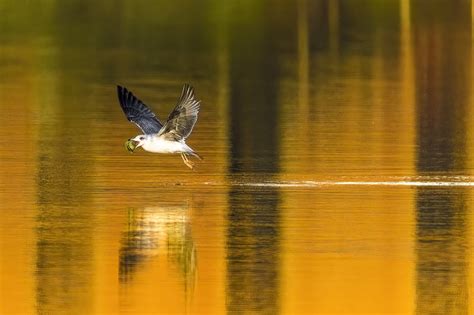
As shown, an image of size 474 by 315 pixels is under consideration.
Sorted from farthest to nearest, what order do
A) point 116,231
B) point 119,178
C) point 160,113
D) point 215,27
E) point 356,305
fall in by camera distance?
1. point 215,27
2. point 160,113
3. point 119,178
4. point 116,231
5. point 356,305

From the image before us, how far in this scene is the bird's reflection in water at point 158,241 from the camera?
15.4m

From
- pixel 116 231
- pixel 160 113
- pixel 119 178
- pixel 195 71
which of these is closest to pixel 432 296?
pixel 116 231

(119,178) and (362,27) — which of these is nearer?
(119,178)

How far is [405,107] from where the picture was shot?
94.2 feet

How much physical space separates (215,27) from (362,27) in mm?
3720

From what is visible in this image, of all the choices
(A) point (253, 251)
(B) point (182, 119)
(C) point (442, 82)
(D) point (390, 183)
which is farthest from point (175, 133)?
(C) point (442, 82)

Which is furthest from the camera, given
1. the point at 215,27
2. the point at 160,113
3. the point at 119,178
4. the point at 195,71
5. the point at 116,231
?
Answer: the point at 215,27

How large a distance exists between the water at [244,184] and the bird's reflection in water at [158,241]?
33 millimetres

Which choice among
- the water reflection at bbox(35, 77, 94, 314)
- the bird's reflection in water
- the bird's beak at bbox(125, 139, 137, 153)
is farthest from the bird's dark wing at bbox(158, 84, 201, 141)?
the bird's reflection in water

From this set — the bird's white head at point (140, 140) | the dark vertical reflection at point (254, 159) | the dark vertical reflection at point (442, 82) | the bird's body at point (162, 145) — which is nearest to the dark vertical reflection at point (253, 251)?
the dark vertical reflection at point (254, 159)

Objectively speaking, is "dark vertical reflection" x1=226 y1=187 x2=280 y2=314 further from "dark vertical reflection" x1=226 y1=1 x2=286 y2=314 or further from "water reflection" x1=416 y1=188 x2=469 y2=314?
"water reflection" x1=416 y1=188 x2=469 y2=314

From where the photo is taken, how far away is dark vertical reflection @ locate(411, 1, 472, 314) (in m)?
14.7

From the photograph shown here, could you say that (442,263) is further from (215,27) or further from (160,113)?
(215,27)

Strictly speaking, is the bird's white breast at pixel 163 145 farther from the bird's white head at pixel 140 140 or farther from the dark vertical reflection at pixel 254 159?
the dark vertical reflection at pixel 254 159
